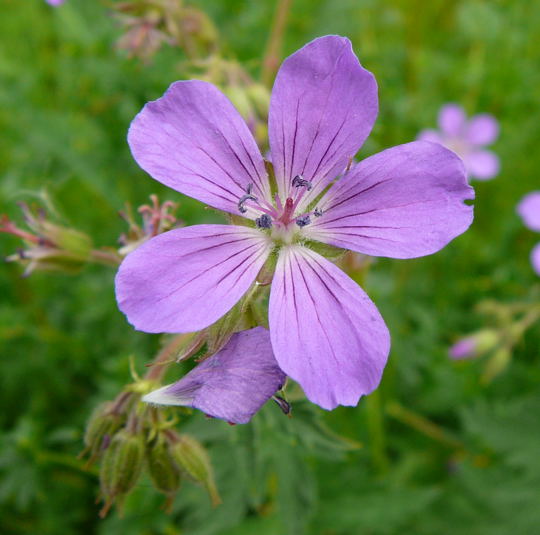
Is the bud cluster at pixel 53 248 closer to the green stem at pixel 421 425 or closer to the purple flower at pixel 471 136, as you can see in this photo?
the green stem at pixel 421 425

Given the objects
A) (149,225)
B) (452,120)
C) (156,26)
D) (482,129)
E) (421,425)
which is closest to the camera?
(149,225)

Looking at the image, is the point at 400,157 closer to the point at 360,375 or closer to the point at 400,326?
the point at 360,375

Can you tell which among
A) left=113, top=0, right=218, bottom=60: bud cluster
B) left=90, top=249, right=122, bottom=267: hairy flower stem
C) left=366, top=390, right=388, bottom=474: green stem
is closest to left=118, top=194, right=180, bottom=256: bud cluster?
left=90, top=249, right=122, bottom=267: hairy flower stem

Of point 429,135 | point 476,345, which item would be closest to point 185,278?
point 476,345

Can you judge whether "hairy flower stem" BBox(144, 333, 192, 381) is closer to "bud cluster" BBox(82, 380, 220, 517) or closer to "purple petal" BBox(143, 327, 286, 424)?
"bud cluster" BBox(82, 380, 220, 517)

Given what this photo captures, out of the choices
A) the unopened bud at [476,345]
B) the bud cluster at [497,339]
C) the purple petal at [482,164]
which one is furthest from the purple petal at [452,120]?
the unopened bud at [476,345]

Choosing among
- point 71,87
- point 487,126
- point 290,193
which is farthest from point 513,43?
point 290,193

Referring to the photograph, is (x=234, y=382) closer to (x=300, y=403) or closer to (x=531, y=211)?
(x=300, y=403)
